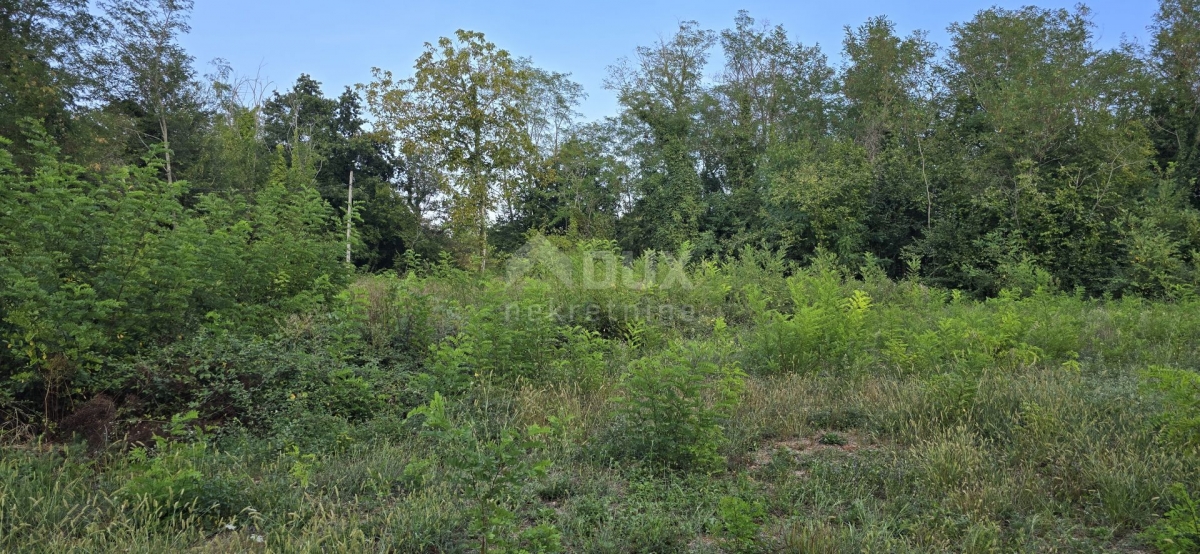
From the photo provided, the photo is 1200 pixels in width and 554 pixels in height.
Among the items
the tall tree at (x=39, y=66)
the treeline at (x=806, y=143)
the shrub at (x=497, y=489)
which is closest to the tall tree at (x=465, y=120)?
the treeline at (x=806, y=143)

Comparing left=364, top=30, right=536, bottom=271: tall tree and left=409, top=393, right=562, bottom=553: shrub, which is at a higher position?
left=364, top=30, right=536, bottom=271: tall tree

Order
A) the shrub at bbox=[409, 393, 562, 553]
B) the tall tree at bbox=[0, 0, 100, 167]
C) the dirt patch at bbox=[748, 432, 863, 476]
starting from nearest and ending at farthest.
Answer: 1. the shrub at bbox=[409, 393, 562, 553]
2. the dirt patch at bbox=[748, 432, 863, 476]
3. the tall tree at bbox=[0, 0, 100, 167]

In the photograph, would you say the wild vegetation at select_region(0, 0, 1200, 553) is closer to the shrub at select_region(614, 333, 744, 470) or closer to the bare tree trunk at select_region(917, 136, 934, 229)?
the shrub at select_region(614, 333, 744, 470)

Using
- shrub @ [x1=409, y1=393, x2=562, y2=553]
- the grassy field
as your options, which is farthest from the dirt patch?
shrub @ [x1=409, y1=393, x2=562, y2=553]

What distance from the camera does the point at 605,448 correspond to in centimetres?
429

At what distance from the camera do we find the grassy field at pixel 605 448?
301cm

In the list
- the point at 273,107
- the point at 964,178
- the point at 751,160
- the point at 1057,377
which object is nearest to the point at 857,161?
the point at 964,178

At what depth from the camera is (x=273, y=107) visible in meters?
39.4

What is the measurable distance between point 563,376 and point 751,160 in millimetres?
21795

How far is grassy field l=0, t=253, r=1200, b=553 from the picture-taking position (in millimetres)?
3006

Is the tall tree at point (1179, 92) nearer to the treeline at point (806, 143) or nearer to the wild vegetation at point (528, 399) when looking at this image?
the treeline at point (806, 143)

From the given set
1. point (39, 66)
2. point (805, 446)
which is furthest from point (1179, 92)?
point (39, 66)

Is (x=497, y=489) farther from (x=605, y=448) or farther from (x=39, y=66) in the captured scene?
(x=39, y=66)

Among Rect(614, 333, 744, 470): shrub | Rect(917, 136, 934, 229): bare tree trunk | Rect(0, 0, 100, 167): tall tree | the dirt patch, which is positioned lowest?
the dirt patch
